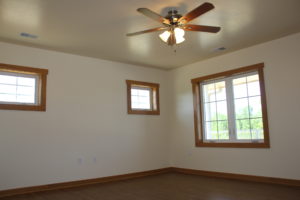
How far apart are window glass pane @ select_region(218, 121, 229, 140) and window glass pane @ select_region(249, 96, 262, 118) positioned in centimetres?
67

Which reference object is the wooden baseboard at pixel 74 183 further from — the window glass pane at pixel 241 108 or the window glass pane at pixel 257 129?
the window glass pane at pixel 257 129

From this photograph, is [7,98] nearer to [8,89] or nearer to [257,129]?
[8,89]

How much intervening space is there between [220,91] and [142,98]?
193 centimetres

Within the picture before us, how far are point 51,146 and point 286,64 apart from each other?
15.4 ft

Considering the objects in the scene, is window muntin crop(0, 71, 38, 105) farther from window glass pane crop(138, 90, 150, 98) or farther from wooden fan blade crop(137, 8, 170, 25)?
wooden fan blade crop(137, 8, 170, 25)

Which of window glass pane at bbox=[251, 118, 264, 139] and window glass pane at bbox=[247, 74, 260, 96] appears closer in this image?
window glass pane at bbox=[251, 118, 264, 139]

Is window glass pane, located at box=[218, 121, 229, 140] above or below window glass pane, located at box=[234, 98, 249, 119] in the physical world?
below

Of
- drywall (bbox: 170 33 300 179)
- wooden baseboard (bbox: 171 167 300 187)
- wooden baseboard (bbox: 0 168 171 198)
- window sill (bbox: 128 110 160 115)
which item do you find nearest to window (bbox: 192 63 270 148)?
drywall (bbox: 170 33 300 179)

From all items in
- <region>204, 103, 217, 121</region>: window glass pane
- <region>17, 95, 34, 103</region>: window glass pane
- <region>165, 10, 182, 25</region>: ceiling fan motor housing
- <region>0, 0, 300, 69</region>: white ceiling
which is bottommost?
<region>204, 103, 217, 121</region>: window glass pane

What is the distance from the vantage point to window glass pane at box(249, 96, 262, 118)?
17.3ft

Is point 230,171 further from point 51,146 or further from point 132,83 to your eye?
point 51,146

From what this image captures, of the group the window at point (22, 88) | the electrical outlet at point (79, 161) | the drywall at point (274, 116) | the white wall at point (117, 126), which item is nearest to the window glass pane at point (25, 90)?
the window at point (22, 88)

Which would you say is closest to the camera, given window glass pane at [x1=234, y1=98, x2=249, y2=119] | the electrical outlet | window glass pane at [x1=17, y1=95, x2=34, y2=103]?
window glass pane at [x1=17, y1=95, x2=34, y2=103]

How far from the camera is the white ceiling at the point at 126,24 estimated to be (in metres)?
3.54
